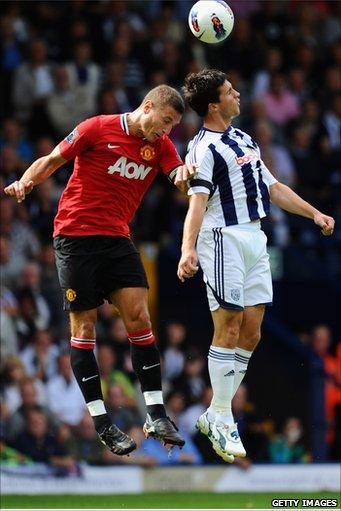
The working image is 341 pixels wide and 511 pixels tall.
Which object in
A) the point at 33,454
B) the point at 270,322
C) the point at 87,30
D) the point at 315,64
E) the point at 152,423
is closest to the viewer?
the point at 152,423

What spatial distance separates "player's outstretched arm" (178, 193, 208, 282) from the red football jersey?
53cm

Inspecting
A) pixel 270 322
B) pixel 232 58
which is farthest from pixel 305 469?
pixel 232 58

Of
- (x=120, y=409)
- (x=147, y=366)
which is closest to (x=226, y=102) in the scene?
(x=147, y=366)

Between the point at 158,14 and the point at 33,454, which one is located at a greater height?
the point at 158,14

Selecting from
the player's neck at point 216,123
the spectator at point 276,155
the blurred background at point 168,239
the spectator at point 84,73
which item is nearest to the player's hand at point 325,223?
the player's neck at point 216,123

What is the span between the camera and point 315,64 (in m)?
21.7

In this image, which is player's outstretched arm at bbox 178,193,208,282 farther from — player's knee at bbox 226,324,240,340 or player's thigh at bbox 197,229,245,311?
player's knee at bbox 226,324,240,340

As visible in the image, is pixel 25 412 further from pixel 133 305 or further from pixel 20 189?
pixel 20 189

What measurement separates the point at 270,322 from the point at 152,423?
22.9 ft

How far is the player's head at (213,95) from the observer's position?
1106 centimetres

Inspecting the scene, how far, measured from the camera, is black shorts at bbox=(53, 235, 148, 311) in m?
11.0

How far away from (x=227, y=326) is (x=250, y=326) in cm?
28

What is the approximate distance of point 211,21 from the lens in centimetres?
1127

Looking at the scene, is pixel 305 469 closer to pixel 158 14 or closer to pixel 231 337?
pixel 231 337
